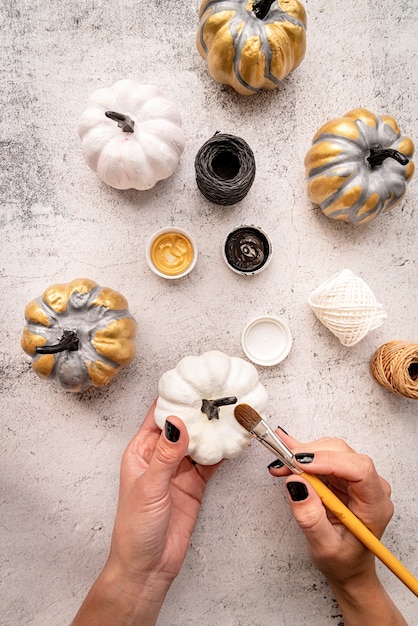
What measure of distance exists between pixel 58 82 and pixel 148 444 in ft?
4.11

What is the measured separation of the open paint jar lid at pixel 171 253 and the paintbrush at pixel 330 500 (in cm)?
50

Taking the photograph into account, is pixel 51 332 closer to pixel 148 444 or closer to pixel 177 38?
pixel 148 444

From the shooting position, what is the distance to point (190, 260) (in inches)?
67.2

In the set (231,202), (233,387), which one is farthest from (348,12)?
(233,387)

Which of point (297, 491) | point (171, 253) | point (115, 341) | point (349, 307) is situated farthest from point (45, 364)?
point (349, 307)

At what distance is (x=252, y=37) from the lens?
5.06 ft

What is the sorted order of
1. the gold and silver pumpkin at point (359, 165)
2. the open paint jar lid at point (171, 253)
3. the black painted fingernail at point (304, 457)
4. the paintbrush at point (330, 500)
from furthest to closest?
the open paint jar lid at point (171, 253) → the gold and silver pumpkin at point (359, 165) → the black painted fingernail at point (304, 457) → the paintbrush at point (330, 500)

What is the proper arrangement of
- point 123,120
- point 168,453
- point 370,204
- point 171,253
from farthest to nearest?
point 171,253 → point 370,204 → point 123,120 → point 168,453

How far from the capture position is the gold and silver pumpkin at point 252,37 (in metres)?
1.55

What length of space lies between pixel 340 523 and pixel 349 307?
2.10 feet

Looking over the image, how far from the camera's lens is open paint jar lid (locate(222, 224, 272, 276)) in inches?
66.9

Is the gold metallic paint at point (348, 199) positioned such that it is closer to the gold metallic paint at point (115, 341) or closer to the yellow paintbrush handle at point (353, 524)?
the gold metallic paint at point (115, 341)

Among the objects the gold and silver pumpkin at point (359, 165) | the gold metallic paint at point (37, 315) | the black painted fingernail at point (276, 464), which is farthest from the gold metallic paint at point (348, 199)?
the gold metallic paint at point (37, 315)

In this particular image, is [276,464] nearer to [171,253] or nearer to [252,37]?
[171,253]
